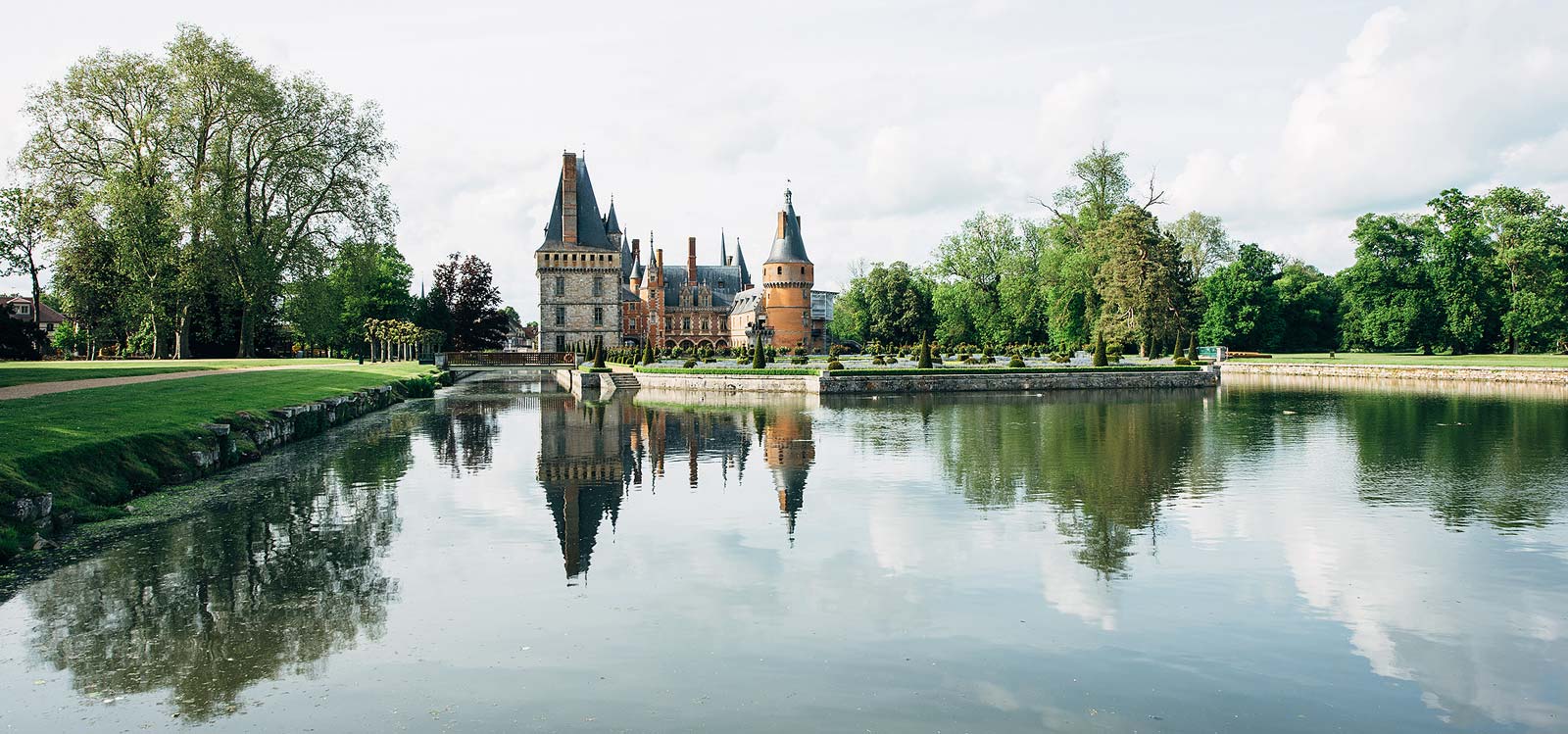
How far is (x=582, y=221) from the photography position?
71750 millimetres

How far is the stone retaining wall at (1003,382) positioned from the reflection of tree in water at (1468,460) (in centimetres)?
1281

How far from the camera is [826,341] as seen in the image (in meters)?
104

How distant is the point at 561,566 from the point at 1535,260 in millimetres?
60028

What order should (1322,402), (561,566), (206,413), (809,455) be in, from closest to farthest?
(561,566) → (206,413) → (809,455) → (1322,402)

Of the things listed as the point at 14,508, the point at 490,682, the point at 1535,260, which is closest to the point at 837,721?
the point at 490,682

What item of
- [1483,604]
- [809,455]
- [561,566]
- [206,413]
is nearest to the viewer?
[1483,604]

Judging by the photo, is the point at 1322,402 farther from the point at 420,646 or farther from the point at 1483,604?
the point at 420,646

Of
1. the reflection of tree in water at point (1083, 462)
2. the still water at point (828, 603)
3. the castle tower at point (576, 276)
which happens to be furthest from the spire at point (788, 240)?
the still water at point (828, 603)

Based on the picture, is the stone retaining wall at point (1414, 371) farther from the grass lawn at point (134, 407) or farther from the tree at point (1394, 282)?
the grass lawn at point (134, 407)

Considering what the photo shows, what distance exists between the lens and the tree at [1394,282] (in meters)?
55.0

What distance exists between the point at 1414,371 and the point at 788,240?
44.9 m

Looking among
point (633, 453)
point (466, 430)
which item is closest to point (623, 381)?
point (466, 430)

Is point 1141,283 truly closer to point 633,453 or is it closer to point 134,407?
point 633,453

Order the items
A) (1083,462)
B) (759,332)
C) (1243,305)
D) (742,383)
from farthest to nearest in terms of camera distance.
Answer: (1243,305) < (759,332) < (742,383) < (1083,462)
